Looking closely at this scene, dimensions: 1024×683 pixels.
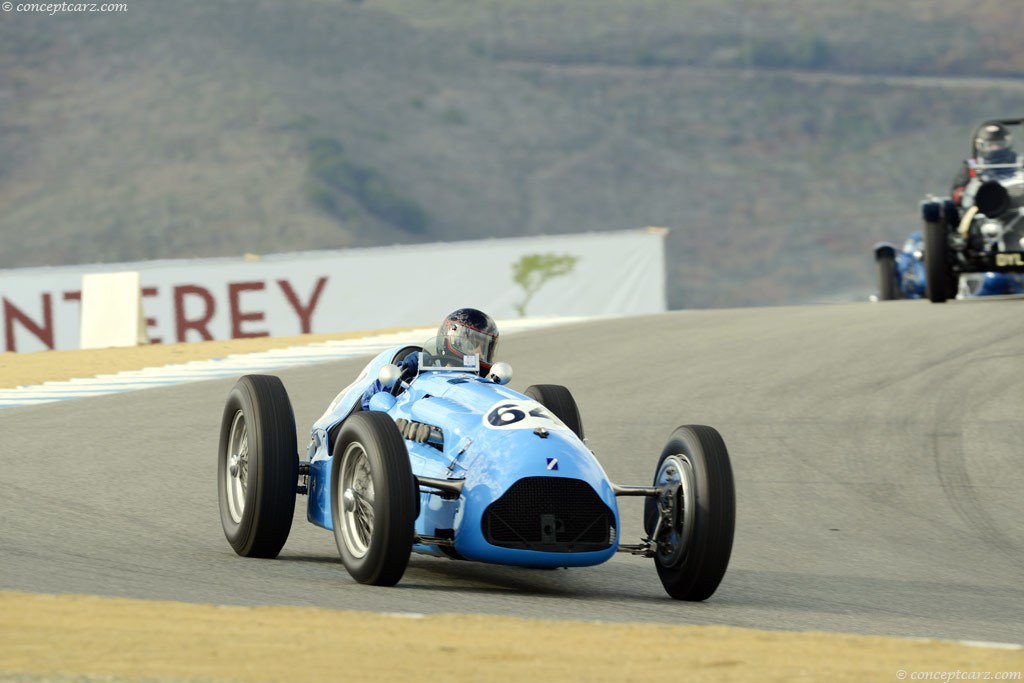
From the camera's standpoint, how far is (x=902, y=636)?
5.95m

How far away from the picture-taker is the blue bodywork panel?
261 inches

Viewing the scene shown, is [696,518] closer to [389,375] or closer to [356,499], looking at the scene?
[356,499]

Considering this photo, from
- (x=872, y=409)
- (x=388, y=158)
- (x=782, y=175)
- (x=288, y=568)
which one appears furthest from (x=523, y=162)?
(x=288, y=568)

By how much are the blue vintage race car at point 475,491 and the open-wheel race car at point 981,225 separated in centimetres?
1308

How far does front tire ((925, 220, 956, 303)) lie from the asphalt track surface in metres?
0.97

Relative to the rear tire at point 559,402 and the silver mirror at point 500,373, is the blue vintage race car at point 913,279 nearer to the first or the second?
the rear tire at point 559,402

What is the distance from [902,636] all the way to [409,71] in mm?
95806

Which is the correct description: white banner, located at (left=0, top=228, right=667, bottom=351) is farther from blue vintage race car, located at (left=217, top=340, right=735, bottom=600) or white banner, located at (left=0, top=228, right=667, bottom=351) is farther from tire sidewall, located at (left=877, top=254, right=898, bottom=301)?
blue vintage race car, located at (left=217, top=340, right=735, bottom=600)

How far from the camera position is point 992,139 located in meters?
20.0

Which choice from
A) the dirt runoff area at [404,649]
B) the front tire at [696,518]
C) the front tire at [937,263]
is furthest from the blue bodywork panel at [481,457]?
the front tire at [937,263]

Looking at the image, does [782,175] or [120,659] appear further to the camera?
[782,175]

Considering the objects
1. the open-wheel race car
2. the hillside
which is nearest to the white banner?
the open-wheel race car

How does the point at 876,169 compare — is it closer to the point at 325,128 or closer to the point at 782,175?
the point at 782,175

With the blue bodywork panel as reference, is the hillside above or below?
above
